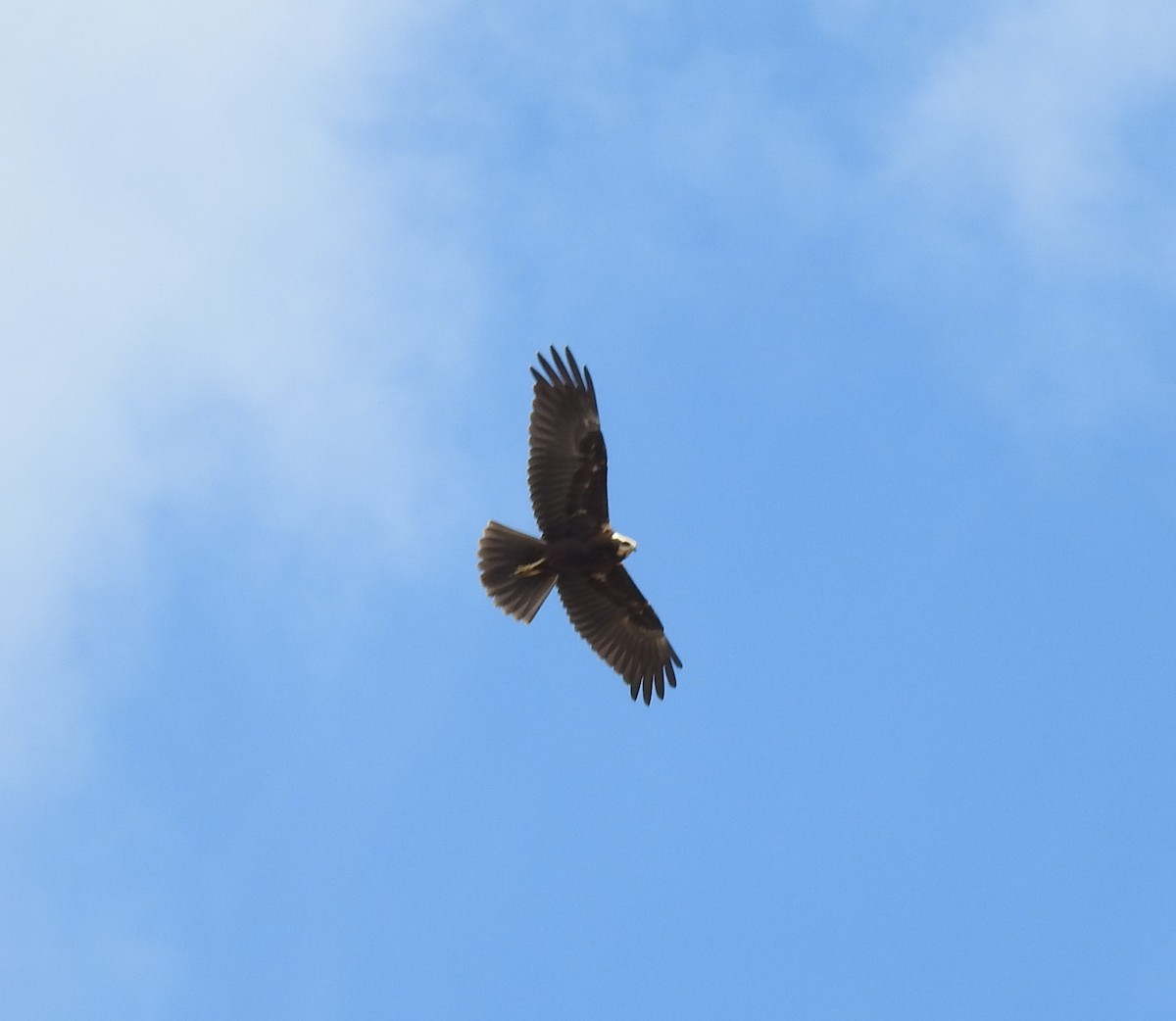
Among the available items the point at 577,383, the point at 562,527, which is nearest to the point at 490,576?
the point at 562,527

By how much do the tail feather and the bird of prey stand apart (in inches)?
0.4

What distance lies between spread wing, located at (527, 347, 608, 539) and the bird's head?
36cm

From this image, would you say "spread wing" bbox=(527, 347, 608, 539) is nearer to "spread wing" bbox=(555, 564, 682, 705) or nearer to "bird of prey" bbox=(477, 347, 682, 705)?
"bird of prey" bbox=(477, 347, 682, 705)

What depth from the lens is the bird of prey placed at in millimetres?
19969

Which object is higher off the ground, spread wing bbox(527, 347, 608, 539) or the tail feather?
spread wing bbox(527, 347, 608, 539)

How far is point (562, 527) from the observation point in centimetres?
2020

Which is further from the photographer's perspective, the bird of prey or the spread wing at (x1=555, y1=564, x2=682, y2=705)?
the spread wing at (x1=555, y1=564, x2=682, y2=705)

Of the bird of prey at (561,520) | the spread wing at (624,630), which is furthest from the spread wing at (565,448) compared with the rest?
the spread wing at (624,630)

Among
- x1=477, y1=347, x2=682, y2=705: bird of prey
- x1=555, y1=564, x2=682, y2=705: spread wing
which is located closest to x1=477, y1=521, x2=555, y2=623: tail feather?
x1=477, y1=347, x2=682, y2=705: bird of prey

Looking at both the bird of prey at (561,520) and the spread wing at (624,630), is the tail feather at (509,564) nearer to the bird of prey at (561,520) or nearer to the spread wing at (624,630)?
the bird of prey at (561,520)

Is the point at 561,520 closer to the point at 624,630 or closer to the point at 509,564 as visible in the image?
the point at 509,564

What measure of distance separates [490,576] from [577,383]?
7.37 feet

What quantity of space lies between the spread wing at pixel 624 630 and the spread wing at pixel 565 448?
48.1 inches

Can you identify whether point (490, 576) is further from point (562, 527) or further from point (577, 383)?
point (577, 383)
